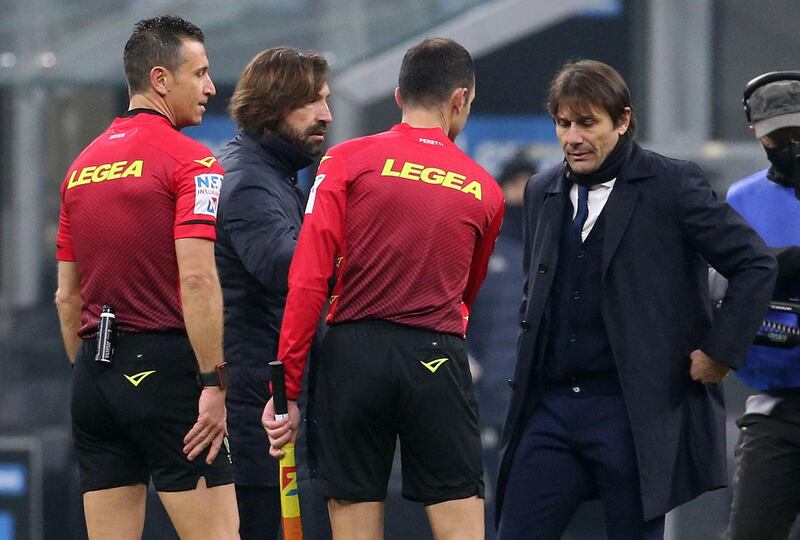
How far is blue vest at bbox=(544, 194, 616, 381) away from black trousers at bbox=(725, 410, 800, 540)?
779mm

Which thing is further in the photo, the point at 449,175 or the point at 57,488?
the point at 57,488

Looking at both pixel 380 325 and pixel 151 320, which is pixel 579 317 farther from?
pixel 151 320

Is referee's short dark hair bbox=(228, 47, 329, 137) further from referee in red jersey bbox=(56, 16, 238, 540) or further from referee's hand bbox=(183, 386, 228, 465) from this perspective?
referee's hand bbox=(183, 386, 228, 465)

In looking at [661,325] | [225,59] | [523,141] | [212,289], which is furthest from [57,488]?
[661,325]

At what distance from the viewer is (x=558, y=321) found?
4371 mm

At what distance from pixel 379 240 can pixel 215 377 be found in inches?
24.4

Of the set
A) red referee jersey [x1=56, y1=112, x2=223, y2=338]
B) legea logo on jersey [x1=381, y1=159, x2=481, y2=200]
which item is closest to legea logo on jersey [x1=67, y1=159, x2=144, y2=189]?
red referee jersey [x1=56, y1=112, x2=223, y2=338]

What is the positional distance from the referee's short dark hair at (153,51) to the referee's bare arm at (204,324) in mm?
567

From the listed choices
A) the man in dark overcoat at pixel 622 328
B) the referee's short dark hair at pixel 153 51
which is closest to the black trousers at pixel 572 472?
the man in dark overcoat at pixel 622 328

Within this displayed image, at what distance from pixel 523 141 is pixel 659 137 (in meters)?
0.69

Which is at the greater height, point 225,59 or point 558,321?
point 225,59

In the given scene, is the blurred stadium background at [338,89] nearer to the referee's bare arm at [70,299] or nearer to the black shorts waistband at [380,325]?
the referee's bare arm at [70,299]

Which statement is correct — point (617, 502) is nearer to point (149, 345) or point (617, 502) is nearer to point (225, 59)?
point (149, 345)

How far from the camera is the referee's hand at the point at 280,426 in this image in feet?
13.9
